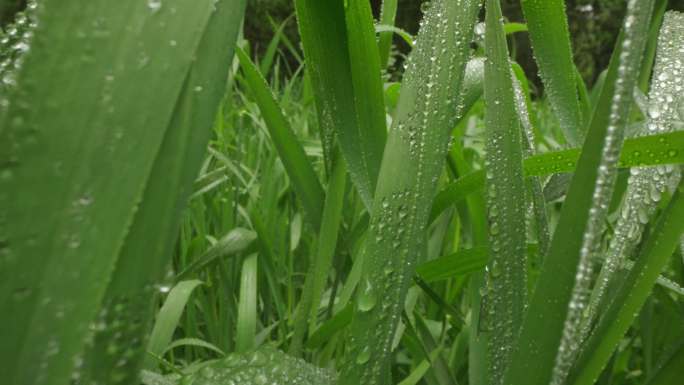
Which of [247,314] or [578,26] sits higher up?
[247,314]

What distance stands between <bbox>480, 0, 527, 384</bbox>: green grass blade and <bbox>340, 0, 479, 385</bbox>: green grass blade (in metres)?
0.04

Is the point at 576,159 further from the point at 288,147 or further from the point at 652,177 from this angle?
the point at 288,147

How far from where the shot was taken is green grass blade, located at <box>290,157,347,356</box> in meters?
0.64

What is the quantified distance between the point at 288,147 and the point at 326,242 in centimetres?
10

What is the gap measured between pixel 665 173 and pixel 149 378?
16.3 inches

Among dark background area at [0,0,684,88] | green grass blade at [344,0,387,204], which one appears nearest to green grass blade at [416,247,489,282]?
green grass blade at [344,0,387,204]

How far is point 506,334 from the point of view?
453 millimetres

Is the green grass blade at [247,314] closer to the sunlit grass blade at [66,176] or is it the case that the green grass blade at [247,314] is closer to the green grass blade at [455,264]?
the green grass blade at [455,264]

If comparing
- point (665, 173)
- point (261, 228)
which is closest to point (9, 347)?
point (665, 173)

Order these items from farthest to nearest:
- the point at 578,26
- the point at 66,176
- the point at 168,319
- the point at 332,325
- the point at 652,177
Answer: the point at 578,26
the point at 168,319
the point at 332,325
the point at 652,177
the point at 66,176

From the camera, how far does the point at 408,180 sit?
0.43m

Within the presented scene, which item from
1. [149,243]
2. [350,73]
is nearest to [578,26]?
[350,73]

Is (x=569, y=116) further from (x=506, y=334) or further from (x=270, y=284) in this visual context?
(x=270, y=284)

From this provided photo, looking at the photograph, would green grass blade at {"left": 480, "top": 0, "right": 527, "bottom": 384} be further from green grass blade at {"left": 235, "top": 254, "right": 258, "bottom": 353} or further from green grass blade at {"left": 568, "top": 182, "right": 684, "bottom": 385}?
green grass blade at {"left": 235, "top": 254, "right": 258, "bottom": 353}
